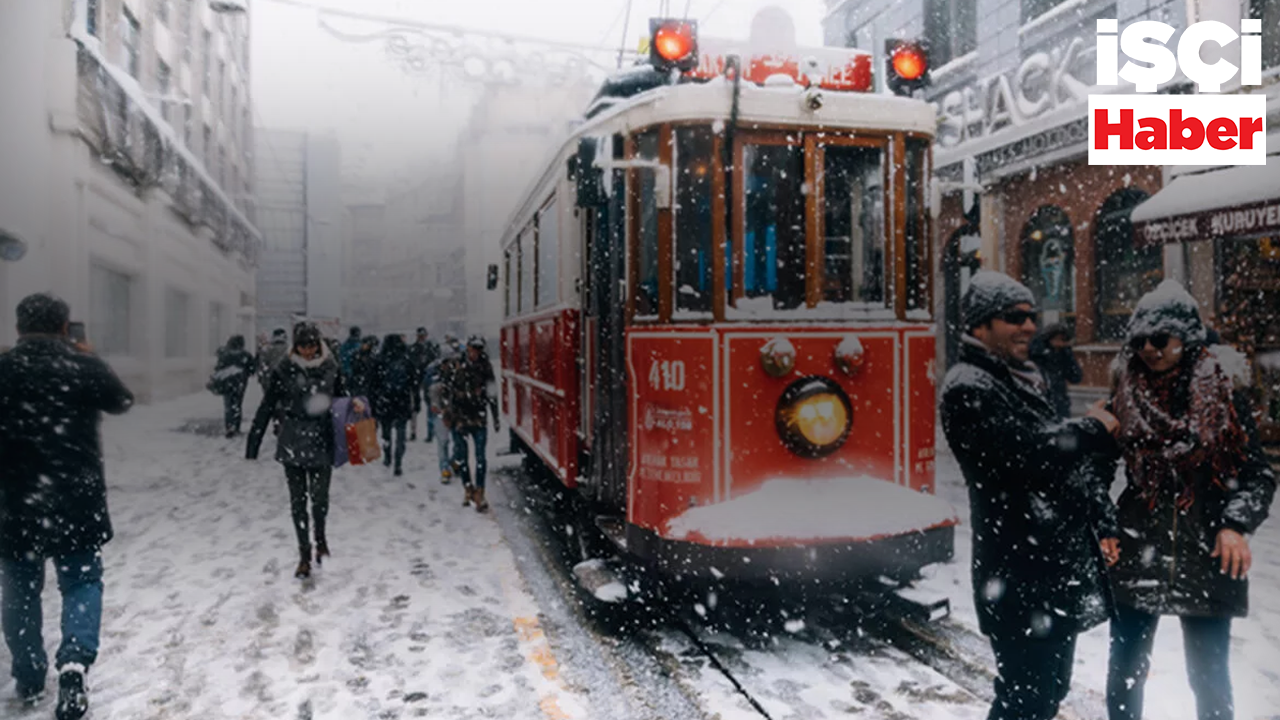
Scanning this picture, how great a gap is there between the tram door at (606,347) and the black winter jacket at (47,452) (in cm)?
263

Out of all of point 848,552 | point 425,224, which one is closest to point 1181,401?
point 848,552

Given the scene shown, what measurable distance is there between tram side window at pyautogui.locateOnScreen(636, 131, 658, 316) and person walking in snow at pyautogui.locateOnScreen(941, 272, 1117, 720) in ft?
9.19

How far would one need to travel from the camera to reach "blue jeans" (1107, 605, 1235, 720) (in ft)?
10.2

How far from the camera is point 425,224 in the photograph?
216ft

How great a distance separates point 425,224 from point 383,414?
5664cm

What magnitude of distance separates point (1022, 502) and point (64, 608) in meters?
3.84

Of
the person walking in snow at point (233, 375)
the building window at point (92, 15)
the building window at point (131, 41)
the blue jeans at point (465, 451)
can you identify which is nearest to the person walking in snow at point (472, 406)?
the blue jeans at point (465, 451)

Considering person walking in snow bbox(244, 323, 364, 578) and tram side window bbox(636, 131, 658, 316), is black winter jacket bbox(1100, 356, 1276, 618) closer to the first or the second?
tram side window bbox(636, 131, 658, 316)

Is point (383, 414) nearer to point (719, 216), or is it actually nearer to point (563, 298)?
point (563, 298)

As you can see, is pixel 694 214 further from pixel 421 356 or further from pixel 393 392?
pixel 421 356

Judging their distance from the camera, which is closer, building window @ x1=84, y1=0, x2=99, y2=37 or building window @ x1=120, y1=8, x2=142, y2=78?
building window @ x1=84, y1=0, x2=99, y2=37

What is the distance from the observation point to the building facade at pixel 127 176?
12953 mm

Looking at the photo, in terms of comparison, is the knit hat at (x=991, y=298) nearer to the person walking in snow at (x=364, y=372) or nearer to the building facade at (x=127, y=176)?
the building facade at (x=127, y=176)

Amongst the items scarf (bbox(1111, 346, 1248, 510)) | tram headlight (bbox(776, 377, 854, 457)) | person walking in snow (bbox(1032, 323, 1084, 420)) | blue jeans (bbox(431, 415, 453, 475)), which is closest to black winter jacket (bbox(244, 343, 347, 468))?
tram headlight (bbox(776, 377, 854, 457))
